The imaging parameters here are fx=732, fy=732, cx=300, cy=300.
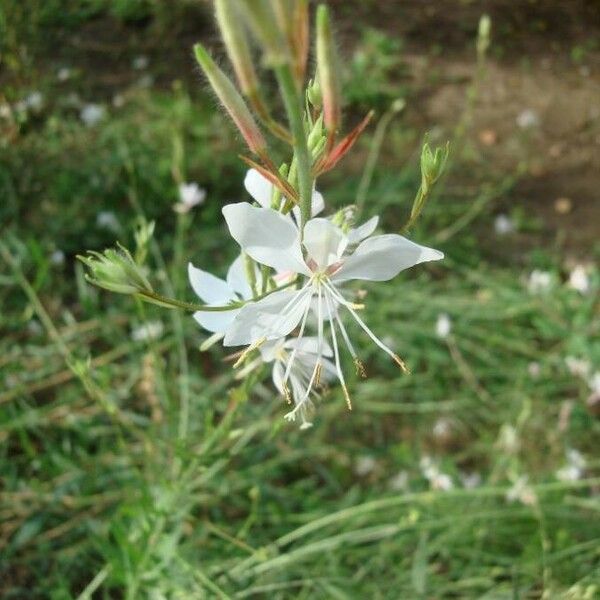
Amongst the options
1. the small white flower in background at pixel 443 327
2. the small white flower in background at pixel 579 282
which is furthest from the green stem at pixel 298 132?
the small white flower in background at pixel 579 282

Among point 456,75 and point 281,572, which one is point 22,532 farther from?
point 456,75

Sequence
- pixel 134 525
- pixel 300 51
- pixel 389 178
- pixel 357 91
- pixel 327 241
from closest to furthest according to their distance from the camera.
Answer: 1. pixel 300 51
2. pixel 327 241
3. pixel 134 525
4. pixel 389 178
5. pixel 357 91

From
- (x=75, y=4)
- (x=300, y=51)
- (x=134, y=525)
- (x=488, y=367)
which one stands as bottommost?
(x=488, y=367)

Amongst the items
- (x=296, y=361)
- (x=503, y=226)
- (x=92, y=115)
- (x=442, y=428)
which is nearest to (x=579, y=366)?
(x=442, y=428)

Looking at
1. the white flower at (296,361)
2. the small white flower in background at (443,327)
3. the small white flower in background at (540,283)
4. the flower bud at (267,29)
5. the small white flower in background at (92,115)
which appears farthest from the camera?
the small white flower in background at (92,115)

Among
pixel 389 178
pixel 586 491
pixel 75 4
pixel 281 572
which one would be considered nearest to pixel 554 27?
pixel 389 178

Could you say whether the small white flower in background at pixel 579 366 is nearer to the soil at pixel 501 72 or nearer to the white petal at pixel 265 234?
the soil at pixel 501 72

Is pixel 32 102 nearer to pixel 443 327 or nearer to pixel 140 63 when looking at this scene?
pixel 140 63

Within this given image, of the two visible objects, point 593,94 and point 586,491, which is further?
point 593,94
